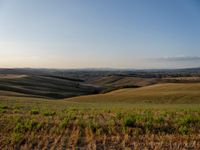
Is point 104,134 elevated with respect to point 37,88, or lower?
elevated

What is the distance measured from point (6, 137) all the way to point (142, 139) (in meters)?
4.51

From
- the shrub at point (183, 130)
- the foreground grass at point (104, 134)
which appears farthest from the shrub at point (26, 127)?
the shrub at point (183, 130)

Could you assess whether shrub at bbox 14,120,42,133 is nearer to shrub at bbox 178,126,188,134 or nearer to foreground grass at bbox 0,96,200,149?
foreground grass at bbox 0,96,200,149

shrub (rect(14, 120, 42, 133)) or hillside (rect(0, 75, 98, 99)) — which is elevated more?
shrub (rect(14, 120, 42, 133))

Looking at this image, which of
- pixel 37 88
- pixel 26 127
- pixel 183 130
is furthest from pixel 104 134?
pixel 37 88

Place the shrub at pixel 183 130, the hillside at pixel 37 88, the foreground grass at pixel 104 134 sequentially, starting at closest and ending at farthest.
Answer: the foreground grass at pixel 104 134 → the shrub at pixel 183 130 → the hillside at pixel 37 88

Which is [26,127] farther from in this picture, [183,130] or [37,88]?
[37,88]

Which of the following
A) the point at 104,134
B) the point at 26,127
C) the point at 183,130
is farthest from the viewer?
the point at 26,127

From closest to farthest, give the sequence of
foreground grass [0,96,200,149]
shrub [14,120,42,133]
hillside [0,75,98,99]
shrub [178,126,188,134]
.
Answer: foreground grass [0,96,200,149] → shrub [178,126,188,134] → shrub [14,120,42,133] → hillside [0,75,98,99]

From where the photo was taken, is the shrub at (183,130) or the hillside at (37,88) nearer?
the shrub at (183,130)

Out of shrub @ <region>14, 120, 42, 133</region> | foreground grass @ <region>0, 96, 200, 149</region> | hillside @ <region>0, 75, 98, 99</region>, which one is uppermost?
shrub @ <region>14, 120, 42, 133</region>

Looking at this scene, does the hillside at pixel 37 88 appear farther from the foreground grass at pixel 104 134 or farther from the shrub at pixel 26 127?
the foreground grass at pixel 104 134

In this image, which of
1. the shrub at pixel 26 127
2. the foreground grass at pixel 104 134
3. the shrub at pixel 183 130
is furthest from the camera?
the shrub at pixel 26 127

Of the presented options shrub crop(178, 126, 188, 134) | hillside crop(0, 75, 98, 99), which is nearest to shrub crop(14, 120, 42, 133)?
shrub crop(178, 126, 188, 134)
